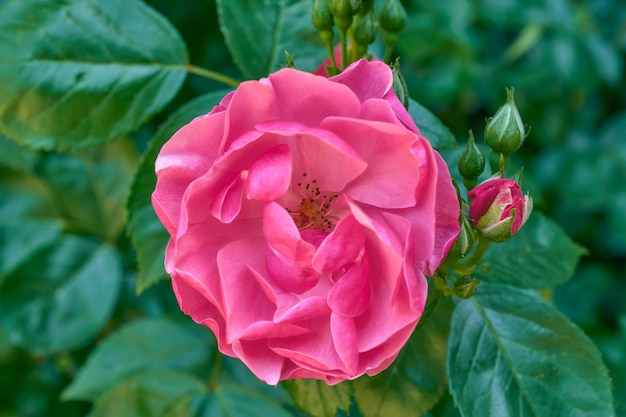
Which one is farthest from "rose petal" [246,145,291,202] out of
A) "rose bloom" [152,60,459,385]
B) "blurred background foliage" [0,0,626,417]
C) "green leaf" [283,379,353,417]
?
"blurred background foliage" [0,0,626,417]

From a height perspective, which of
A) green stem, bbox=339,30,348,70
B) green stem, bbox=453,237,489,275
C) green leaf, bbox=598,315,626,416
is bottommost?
green leaf, bbox=598,315,626,416

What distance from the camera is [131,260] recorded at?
2107 mm

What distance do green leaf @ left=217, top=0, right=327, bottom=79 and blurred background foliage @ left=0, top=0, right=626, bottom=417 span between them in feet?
2.07

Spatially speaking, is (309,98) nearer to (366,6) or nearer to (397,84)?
(397,84)

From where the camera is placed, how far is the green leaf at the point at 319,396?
1193 mm

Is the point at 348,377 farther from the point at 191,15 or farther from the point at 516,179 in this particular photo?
the point at 191,15

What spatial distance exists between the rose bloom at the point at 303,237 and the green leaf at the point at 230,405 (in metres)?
0.72

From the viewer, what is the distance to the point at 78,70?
56.0 inches

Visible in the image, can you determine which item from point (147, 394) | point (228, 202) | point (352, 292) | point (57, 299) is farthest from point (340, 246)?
point (57, 299)

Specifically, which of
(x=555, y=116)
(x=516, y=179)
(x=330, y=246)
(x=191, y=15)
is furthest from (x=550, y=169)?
(x=330, y=246)

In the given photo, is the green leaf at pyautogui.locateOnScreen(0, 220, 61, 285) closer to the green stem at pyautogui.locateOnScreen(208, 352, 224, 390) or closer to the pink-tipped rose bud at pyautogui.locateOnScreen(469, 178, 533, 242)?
the green stem at pyautogui.locateOnScreen(208, 352, 224, 390)

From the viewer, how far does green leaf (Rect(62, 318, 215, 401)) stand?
1896 mm

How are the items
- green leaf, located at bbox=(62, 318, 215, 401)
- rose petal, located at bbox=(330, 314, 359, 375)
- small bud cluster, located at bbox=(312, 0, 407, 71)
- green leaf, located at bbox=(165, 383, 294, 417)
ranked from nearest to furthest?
rose petal, located at bbox=(330, 314, 359, 375) → small bud cluster, located at bbox=(312, 0, 407, 71) → green leaf, located at bbox=(165, 383, 294, 417) → green leaf, located at bbox=(62, 318, 215, 401)

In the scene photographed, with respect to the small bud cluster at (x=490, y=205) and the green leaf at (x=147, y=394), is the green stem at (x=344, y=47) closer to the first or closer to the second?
the small bud cluster at (x=490, y=205)
